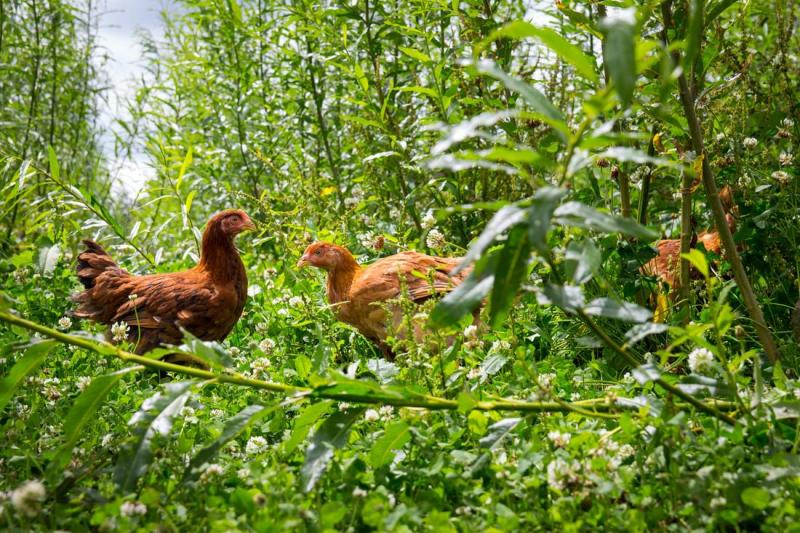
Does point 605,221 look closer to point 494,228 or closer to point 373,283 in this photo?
point 494,228

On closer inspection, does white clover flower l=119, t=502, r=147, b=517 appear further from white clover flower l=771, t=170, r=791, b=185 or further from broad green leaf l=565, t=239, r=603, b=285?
white clover flower l=771, t=170, r=791, b=185

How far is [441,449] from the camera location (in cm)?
210

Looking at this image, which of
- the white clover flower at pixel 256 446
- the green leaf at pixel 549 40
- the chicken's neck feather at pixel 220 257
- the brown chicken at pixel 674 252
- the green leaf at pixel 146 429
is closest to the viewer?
the green leaf at pixel 549 40

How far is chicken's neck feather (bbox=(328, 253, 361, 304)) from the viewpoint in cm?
362

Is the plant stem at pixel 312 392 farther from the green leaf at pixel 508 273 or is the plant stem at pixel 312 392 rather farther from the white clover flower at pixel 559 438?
the green leaf at pixel 508 273

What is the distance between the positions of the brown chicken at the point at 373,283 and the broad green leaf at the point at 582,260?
1631 millimetres

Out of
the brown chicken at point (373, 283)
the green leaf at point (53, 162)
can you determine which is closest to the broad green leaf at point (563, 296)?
the brown chicken at point (373, 283)

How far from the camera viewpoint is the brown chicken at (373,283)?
3373 millimetres

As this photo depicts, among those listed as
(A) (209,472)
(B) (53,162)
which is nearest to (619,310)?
(A) (209,472)

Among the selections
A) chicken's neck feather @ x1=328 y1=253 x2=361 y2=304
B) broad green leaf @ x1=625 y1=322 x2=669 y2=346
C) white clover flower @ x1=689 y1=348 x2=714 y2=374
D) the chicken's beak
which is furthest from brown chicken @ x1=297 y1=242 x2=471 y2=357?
broad green leaf @ x1=625 y1=322 x2=669 y2=346

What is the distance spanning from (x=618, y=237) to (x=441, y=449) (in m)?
1.24

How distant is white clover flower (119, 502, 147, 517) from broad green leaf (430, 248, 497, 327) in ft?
2.30

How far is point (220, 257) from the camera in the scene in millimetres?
3807

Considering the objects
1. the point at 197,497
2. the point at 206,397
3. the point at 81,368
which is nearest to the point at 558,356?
the point at 206,397
